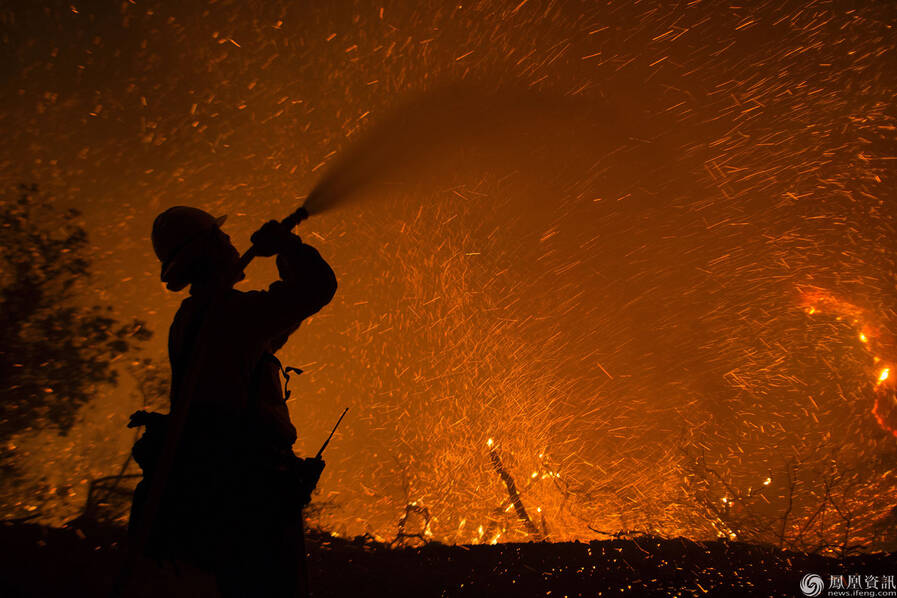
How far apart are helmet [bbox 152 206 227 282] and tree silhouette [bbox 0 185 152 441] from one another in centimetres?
616

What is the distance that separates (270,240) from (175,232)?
54cm

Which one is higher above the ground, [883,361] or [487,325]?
[487,325]

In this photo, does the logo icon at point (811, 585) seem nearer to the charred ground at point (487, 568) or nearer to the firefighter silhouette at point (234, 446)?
the charred ground at point (487, 568)

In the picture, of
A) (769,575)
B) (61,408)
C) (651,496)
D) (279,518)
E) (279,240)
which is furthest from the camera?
(61,408)

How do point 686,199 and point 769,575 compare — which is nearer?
point 769,575

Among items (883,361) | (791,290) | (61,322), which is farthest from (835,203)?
(61,322)

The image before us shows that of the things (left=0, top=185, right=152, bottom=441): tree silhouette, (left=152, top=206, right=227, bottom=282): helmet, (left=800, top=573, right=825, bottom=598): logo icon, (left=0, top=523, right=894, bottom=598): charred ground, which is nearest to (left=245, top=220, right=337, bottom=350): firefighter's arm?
(left=152, top=206, right=227, bottom=282): helmet

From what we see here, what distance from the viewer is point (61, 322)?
6867 mm

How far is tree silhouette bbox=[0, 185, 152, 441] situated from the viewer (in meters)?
6.61

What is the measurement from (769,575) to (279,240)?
343cm

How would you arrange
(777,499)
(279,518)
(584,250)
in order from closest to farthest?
(279,518) → (584,250) → (777,499)

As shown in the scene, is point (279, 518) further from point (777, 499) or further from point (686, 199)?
point (777, 499)

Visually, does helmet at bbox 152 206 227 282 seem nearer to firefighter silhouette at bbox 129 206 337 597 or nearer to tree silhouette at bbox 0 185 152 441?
firefighter silhouette at bbox 129 206 337 597

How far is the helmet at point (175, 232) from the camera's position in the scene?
6.69 ft
